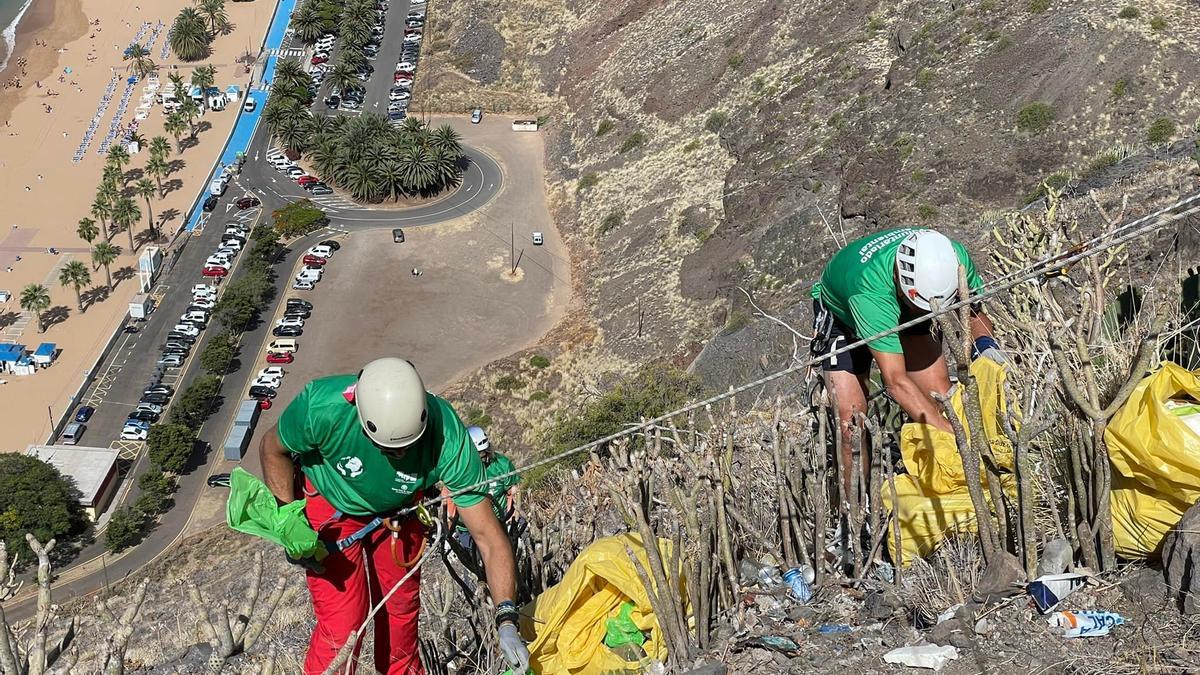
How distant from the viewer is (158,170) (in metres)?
52.0

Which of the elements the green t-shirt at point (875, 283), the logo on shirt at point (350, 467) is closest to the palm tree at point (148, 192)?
the logo on shirt at point (350, 467)

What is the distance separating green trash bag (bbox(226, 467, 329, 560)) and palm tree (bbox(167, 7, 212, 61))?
206 ft

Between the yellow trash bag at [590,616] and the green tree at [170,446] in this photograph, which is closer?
the yellow trash bag at [590,616]

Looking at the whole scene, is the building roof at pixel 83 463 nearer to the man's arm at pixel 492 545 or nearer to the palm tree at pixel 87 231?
the palm tree at pixel 87 231

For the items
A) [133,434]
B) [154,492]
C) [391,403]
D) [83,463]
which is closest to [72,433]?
[133,434]

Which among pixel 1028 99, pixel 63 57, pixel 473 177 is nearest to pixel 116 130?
pixel 63 57

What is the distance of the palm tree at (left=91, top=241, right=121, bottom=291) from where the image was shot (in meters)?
46.1

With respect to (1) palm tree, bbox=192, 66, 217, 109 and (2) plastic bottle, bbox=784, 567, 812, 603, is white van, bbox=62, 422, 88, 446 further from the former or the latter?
(2) plastic bottle, bbox=784, 567, 812, 603

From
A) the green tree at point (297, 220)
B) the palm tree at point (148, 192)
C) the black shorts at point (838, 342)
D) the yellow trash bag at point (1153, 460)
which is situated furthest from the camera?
the palm tree at point (148, 192)

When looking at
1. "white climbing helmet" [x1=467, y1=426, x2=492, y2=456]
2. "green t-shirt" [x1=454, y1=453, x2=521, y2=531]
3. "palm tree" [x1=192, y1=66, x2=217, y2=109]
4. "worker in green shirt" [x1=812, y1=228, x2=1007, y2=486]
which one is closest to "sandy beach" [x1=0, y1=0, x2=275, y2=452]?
"palm tree" [x1=192, y1=66, x2=217, y2=109]

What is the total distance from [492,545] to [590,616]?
2.86ft

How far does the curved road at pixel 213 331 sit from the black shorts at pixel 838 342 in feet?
86.0

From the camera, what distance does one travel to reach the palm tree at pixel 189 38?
63.9 meters

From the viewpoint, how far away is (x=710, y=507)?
645 centimetres
